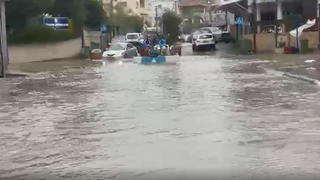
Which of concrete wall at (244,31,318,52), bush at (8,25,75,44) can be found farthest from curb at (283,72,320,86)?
bush at (8,25,75,44)

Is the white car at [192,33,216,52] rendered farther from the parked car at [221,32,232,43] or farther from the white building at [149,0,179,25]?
the white building at [149,0,179,25]

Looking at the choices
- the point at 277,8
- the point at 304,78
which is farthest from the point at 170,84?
the point at 277,8

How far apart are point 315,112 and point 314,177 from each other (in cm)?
606

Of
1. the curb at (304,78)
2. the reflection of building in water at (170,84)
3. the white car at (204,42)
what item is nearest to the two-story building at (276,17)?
the white car at (204,42)

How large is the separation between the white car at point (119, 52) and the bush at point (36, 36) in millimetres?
6142

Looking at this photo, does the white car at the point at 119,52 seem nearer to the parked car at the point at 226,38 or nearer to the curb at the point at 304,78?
the curb at the point at 304,78

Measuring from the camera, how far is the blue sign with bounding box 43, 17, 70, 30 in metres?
45.9

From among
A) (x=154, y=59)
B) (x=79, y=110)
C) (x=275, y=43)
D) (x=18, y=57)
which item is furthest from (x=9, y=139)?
(x=275, y=43)

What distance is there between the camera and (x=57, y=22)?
46.1 meters

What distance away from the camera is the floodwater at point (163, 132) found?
859 cm

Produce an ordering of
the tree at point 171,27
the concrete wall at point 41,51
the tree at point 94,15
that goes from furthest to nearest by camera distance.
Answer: the tree at point 171,27, the tree at point 94,15, the concrete wall at point 41,51

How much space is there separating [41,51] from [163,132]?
3446 centimetres

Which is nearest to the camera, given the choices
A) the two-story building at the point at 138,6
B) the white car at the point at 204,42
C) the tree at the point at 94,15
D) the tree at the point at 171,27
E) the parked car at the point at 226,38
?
the white car at the point at 204,42

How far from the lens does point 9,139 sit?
36.7 ft
